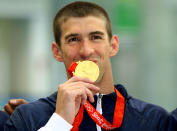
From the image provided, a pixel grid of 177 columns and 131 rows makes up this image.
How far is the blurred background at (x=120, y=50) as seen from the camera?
25.6 ft

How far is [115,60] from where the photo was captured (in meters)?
9.59

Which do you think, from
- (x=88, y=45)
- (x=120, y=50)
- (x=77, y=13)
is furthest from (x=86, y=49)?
(x=120, y=50)

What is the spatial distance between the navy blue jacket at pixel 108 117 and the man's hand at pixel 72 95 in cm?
36

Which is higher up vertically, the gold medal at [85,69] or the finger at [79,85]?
the gold medal at [85,69]

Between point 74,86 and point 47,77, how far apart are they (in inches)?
404

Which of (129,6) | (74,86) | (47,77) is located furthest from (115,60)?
(74,86)

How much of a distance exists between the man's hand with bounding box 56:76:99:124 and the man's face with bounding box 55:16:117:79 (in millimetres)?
Result: 420

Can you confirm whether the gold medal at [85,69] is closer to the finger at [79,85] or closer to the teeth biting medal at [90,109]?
the teeth biting medal at [90,109]

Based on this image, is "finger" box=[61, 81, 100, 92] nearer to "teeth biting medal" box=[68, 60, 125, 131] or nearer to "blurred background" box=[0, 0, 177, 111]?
"teeth biting medal" box=[68, 60, 125, 131]

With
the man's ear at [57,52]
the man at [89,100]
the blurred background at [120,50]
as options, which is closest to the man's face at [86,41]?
the man at [89,100]

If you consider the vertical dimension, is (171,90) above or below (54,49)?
below

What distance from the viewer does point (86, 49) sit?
10.9 ft

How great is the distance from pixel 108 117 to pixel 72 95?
0.63 metres

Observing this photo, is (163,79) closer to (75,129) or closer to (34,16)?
(75,129)
